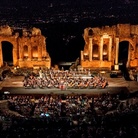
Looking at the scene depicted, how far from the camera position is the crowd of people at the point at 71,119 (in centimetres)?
3622

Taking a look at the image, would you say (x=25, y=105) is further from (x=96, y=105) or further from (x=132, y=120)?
(x=132, y=120)

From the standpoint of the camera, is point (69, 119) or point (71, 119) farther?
point (71, 119)

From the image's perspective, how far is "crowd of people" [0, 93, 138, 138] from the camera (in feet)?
119

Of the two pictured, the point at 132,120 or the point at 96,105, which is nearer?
the point at 132,120

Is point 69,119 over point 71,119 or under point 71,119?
over

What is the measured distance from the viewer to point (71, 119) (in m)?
43.1

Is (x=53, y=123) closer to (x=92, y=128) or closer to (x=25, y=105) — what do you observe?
(x=92, y=128)

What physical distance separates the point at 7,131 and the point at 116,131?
30.0 ft

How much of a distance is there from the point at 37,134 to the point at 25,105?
13.6m

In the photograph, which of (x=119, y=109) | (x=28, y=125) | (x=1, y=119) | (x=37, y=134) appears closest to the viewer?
(x=37, y=134)

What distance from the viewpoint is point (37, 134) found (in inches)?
1414

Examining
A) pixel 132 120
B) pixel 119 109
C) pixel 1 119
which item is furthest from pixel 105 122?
pixel 1 119

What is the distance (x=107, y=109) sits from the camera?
47.8 meters

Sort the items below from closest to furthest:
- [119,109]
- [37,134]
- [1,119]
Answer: [37,134] → [1,119] → [119,109]
